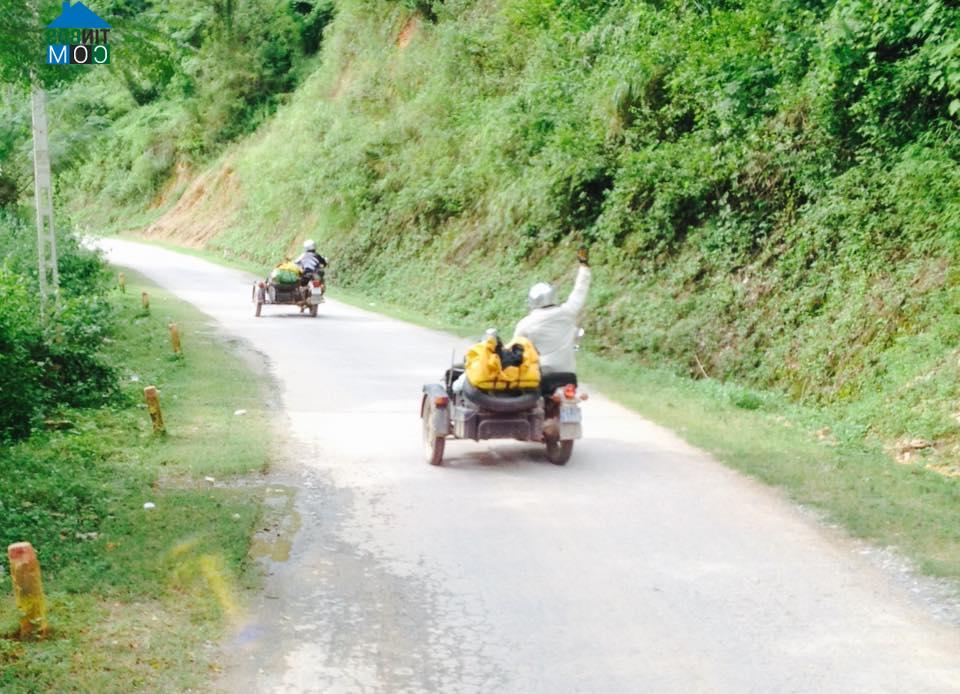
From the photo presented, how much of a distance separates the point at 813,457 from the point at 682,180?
10667 mm

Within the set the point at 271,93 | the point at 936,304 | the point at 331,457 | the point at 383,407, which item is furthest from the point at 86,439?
the point at 271,93

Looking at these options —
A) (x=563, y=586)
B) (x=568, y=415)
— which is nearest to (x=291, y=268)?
(x=568, y=415)

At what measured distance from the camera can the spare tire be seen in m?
10.4

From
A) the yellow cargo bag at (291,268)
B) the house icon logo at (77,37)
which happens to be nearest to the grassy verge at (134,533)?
the house icon logo at (77,37)

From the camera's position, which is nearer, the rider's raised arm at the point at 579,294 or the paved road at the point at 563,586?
the paved road at the point at 563,586

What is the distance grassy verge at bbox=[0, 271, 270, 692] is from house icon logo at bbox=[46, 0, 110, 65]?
363cm

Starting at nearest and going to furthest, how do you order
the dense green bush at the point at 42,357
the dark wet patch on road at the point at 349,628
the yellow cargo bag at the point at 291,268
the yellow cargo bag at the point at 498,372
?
the dark wet patch on road at the point at 349,628
the yellow cargo bag at the point at 498,372
the dense green bush at the point at 42,357
the yellow cargo bag at the point at 291,268

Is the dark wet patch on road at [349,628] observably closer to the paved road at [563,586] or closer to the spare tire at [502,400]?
the paved road at [563,586]

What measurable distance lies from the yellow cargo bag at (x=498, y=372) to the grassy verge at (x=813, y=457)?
7.08 ft

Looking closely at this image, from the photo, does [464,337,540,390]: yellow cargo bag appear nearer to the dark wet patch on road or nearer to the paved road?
the paved road

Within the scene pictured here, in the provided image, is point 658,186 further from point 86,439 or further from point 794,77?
point 86,439

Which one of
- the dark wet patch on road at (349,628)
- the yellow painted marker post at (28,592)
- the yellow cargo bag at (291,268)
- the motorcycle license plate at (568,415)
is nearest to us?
the dark wet patch on road at (349,628)

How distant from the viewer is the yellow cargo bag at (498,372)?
1034 cm

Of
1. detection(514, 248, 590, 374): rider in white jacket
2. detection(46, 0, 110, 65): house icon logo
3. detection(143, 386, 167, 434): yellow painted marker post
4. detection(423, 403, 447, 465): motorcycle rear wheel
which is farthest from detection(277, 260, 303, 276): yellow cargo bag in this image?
detection(46, 0, 110, 65): house icon logo
